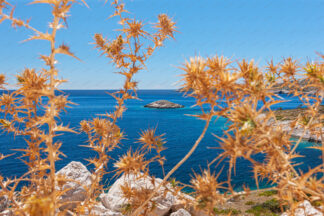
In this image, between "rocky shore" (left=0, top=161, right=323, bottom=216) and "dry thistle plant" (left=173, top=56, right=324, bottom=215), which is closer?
"dry thistle plant" (left=173, top=56, right=324, bottom=215)

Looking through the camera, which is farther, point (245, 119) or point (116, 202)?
point (116, 202)

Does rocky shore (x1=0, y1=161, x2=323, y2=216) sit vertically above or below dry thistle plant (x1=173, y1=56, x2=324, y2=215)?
below

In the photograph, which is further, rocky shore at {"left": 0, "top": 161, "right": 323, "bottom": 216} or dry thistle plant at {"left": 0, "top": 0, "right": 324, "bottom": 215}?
rocky shore at {"left": 0, "top": 161, "right": 323, "bottom": 216}

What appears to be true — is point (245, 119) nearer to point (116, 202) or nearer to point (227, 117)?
point (227, 117)

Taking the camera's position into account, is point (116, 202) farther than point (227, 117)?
Yes

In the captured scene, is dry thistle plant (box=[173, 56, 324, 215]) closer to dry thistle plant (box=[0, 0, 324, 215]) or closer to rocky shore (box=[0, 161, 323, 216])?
dry thistle plant (box=[0, 0, 324, 215])

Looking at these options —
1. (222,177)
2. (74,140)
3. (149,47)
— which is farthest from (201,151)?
(149,47)

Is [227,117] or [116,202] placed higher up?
[227,117]

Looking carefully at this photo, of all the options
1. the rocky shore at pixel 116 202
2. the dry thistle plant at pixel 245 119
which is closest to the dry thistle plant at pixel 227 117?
the dry thistle plant at pixel 245 119

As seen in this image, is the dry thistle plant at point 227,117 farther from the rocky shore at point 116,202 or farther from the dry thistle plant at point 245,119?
the rocky shore at point 116,202

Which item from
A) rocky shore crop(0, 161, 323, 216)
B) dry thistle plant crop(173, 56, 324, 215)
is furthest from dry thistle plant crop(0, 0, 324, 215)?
rocky shore crop(0, 161, 323, 216)

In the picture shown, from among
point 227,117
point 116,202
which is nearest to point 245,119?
point 227,117

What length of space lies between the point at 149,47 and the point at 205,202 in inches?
88.6

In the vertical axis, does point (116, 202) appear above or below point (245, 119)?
below
